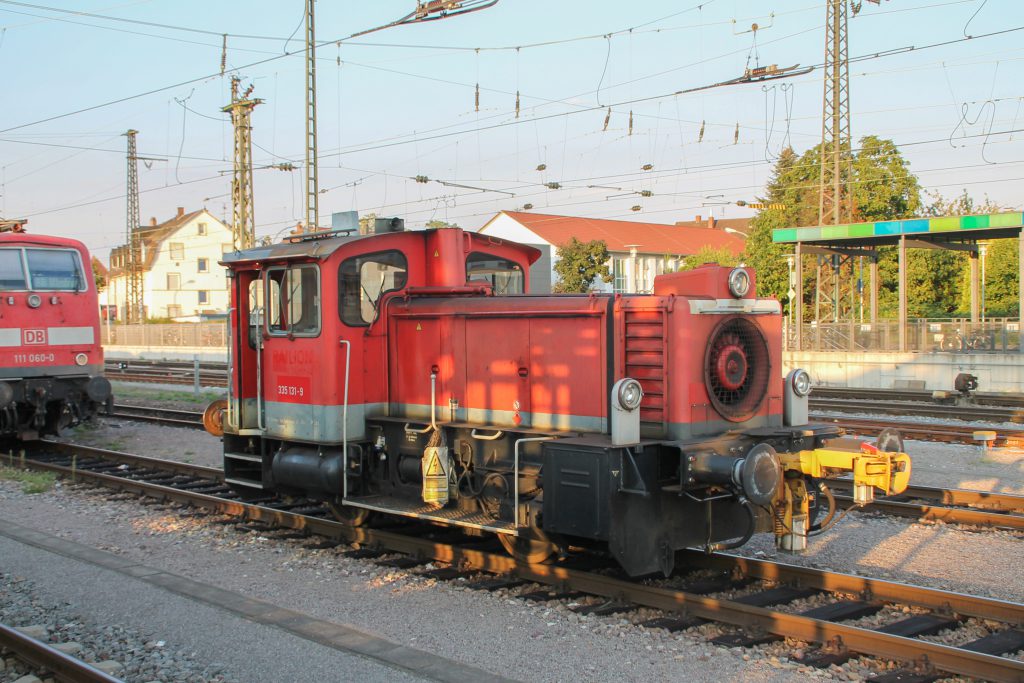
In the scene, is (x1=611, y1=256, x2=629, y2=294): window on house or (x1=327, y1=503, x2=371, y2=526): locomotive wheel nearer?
(x1=327, y1=503, x2=371, y2=526): locomotive wheel

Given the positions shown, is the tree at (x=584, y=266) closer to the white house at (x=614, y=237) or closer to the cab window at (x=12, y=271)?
the white house at (x=614, y=237)

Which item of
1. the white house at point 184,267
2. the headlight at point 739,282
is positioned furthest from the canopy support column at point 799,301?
the white house at point 184,267

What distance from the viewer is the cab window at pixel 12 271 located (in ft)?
43.2

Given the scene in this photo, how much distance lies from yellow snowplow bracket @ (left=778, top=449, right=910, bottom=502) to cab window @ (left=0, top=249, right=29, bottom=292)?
1180 centimetres

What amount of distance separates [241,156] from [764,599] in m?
25.0

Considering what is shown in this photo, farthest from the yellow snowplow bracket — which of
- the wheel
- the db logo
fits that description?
the db logo

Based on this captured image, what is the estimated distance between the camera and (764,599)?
20.2ft

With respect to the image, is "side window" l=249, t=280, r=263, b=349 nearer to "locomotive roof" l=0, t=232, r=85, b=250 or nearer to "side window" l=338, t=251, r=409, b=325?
"side window" l=338, t=251, r=409, b=325

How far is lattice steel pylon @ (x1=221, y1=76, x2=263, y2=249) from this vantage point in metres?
27.4

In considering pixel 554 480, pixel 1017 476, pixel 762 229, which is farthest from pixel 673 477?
pixel 762 229

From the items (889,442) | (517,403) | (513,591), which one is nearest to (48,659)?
(513,591)

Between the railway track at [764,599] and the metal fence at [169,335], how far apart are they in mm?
35285

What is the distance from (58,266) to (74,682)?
1049 centimetres

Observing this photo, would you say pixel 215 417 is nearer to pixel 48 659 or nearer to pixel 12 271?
pixel 48 659
